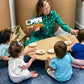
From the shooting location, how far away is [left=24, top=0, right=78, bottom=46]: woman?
2617 millimetres

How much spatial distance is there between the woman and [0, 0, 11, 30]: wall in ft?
1.81

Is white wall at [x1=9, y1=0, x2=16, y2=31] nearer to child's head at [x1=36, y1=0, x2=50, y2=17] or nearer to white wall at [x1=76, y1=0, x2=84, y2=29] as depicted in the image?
child's head at [x1=36, y1=0, x2=50, y2=17]

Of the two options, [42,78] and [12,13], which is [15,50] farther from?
[12,13]

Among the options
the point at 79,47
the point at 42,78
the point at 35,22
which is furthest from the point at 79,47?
the point at 35,22

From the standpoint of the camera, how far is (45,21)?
2721 millimetres

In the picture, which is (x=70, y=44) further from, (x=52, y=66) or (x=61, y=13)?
(x=61, y=13)

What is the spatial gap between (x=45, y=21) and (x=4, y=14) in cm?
74

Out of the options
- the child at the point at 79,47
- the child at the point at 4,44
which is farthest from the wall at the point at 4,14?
the child at the point at 79,47

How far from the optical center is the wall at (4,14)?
9.52 feet

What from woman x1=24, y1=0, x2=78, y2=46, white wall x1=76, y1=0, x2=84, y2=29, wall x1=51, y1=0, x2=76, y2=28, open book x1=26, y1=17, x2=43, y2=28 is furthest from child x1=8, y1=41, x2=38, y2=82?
white wall x1=76, y1=0, x2=84, y2=29

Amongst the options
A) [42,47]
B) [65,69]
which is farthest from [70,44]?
[65,69]

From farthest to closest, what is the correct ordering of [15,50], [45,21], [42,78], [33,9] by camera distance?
[33,9]
[45,21]
[42,78]
[15,50]

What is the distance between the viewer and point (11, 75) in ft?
6.28

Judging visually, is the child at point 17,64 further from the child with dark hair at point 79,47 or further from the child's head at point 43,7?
the child's head at point 43,7
